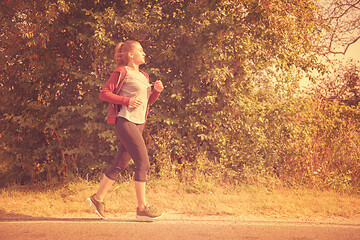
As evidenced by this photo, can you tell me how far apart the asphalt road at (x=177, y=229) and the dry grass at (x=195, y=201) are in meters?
0.30

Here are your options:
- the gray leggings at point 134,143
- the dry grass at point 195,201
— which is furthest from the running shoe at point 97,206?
the gray leggings at point 134,143

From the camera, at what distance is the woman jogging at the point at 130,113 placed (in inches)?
171

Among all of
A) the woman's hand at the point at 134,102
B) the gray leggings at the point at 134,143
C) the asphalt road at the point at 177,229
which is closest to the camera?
the asphalt road at the point at 177,229

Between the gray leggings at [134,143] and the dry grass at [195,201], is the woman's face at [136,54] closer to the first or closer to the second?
the gray leggings at [134,143]

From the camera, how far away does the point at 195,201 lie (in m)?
5.54

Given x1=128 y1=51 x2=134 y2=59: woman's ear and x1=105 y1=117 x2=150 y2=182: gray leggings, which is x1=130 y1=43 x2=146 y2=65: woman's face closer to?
x1=128 y1=51 x2=134 y2=59: woman's ear

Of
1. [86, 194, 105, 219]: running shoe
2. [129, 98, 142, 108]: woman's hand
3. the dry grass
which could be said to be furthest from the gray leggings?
the dry grass

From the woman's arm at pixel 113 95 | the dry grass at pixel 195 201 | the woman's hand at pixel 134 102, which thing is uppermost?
the woman's arm at pixel 113 95

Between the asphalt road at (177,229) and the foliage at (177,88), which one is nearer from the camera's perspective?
the asphalt road at (177,229)

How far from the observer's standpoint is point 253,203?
547 cm

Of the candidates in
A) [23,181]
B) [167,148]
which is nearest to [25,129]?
[23,181]

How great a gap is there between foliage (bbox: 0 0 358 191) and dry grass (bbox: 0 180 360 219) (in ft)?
2.36

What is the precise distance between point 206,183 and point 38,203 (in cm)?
302

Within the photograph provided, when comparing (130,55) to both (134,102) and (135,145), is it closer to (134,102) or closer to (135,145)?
(134,102)
